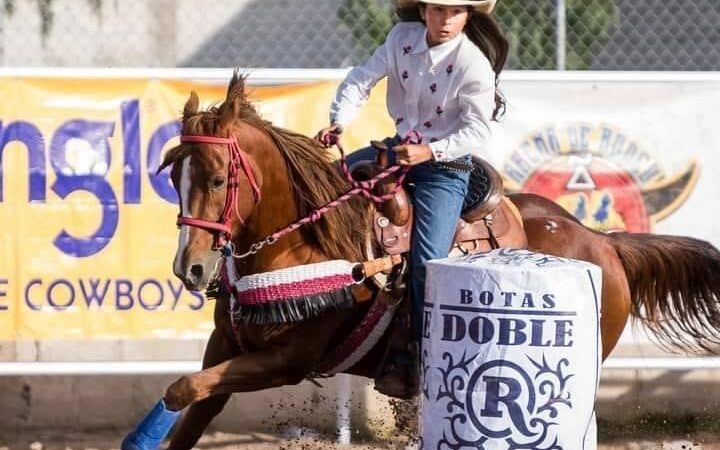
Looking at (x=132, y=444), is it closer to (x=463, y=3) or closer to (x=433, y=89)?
(x=433, y=89)

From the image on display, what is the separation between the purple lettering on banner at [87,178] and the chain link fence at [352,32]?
0.97 m

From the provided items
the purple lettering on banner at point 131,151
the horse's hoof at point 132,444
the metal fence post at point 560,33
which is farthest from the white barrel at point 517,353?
the metal fence post at point 560,33

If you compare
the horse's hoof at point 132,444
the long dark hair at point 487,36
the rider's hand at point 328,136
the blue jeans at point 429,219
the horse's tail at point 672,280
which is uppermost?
the long dark hair at point 487,36

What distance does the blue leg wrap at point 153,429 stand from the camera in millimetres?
5200

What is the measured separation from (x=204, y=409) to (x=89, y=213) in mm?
1991

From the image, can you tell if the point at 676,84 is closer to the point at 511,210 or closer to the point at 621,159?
the point at 621,159

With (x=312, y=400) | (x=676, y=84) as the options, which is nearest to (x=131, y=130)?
(x=312, y=400)

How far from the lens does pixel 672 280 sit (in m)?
6.27

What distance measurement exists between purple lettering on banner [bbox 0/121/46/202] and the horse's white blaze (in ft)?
7.94

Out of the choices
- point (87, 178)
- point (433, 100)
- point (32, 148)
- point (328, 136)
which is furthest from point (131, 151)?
point (433, 100)

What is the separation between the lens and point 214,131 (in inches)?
194

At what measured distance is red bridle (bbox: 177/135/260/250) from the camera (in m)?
4.84

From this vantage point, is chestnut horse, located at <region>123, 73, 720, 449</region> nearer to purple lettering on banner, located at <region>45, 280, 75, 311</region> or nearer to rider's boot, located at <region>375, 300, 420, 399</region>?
rider's boot, located at <region>375, 300, 420, 399</region>

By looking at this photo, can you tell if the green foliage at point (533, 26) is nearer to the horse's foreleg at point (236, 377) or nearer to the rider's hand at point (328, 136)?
the rider's hand at point (328, 136)
